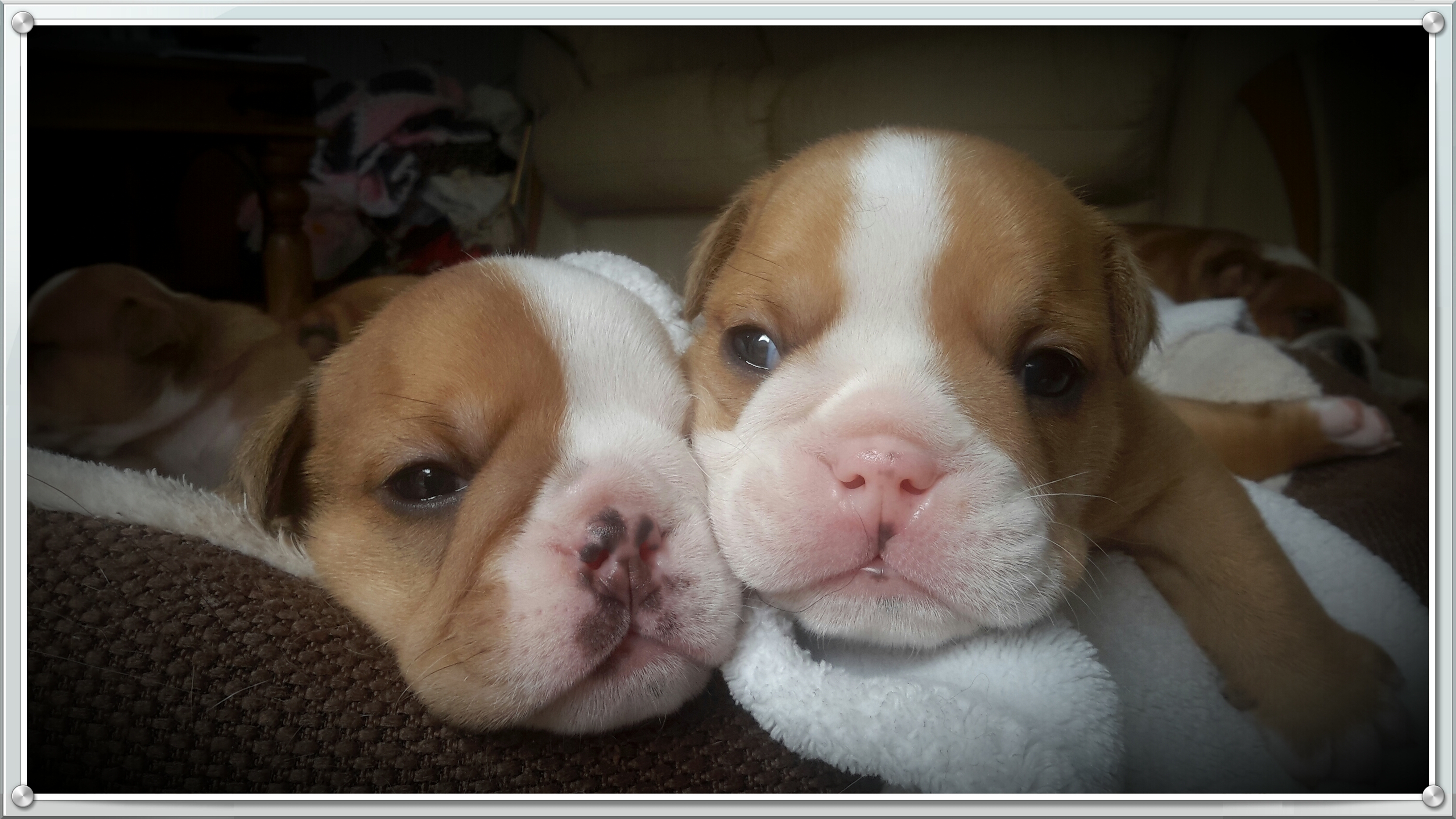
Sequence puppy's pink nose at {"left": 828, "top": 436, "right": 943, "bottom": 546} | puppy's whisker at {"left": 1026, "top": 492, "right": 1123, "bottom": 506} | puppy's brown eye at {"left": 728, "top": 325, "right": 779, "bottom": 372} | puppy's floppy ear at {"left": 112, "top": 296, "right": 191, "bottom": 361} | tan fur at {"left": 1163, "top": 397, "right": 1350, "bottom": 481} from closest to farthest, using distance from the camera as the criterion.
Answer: puppy's pink nose at {"left": 828, "top": 436, "right": 943, "bottom": 546}, puppy's whisker at {"left": 1026, "top": 492, "right": 1123, "bottom": 506}, puppy's brown eye at {"left": 728, "top": 325, "right": 779, "bottom": 372}, puppy's floppy ear at {"left": 112, "top": 296, "right": 191, "bottom": 361}, tan fur at {"left": 1163, "top": 397, "right": 1350, "bottom": 481}

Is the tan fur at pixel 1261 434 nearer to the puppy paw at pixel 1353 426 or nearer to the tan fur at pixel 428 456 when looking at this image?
the puppy paw at pixel 1353 426

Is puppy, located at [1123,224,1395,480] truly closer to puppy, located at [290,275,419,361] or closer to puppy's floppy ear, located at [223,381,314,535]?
puppy, located at [290,275,419,361]

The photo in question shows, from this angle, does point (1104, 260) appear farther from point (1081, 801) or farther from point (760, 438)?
point (1081, 801)

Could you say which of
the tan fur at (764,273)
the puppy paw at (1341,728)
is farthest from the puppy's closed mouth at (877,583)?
the puppy paw at (1341,728)

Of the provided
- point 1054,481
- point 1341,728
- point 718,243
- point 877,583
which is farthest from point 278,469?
point 1341,728

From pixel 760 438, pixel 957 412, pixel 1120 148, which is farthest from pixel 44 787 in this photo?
pixel 1120 148

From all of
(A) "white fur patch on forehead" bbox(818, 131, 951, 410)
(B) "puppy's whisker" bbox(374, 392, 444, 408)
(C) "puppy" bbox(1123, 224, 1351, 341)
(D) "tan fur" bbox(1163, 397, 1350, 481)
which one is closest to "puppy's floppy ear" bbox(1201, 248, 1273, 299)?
(C) "puppy" bbox(1123, 224, 1351, 341)
